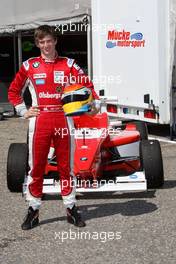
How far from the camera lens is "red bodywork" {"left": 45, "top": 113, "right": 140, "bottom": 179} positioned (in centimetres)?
690

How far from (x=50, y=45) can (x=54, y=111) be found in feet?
1.93

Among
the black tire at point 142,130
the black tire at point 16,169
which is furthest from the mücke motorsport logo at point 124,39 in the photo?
the black tire at point 16,169

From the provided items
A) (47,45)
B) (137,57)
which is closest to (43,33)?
(47,45)

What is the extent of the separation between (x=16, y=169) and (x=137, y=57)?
14.2 ft

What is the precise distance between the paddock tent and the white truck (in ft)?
6.26

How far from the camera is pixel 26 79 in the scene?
5.86 metres

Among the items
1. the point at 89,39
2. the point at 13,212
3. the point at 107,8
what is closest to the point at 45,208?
the point at 13,212

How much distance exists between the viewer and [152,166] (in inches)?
279

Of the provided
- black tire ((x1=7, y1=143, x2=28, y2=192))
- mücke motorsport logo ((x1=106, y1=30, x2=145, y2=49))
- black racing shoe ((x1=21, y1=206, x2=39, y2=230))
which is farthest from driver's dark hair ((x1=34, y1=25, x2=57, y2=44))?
mücke motorsport logo ((x1=106, y1=30, x2=145, y2=49))

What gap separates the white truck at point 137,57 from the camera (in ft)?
33.6

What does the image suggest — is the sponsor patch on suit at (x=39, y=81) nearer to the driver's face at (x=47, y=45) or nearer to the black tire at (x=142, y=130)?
the driver's face at (x=47, y=45)

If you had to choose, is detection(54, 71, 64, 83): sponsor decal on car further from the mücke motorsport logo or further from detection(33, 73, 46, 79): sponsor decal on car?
the mücke motorsport logo

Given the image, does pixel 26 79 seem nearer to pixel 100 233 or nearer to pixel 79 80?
pixel 79 80

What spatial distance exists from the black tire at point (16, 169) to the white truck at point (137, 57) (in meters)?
3.17
